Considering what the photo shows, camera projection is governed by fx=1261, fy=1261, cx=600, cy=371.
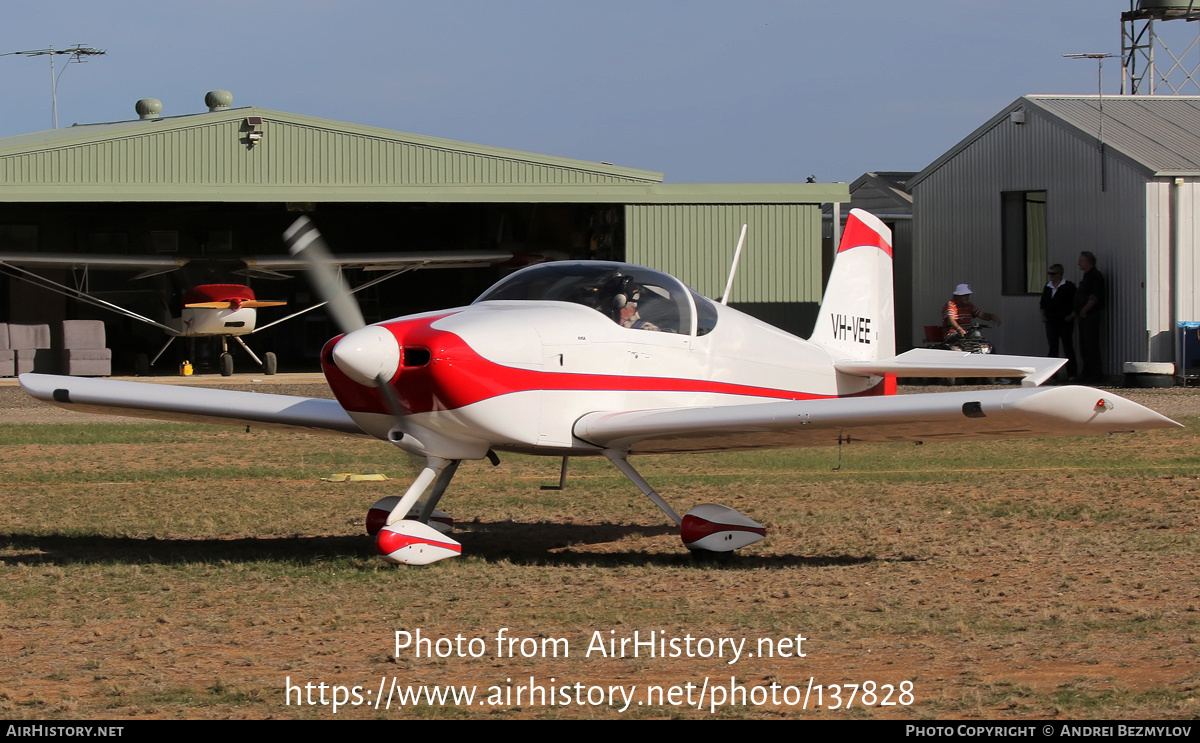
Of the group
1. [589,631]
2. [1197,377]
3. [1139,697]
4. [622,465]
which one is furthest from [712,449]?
[1197,377]

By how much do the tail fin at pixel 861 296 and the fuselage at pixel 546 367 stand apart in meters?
1.88

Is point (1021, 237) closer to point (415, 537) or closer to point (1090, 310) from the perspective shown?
point (1090, 310)

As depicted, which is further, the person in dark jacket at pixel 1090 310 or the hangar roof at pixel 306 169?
the hangar roof at pixel 306 169

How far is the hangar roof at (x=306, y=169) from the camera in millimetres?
23281

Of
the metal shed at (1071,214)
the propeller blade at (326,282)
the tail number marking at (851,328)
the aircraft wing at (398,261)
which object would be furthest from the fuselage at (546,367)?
the aircraft wing at (398,261)

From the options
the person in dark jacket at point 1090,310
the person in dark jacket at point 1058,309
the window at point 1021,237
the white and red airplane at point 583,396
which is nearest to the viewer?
the white and red airplane at point 583,396

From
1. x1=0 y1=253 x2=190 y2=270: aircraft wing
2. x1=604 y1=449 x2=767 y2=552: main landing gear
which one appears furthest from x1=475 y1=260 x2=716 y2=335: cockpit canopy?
x1=0 y1=253 x2=190 y2=270: aircraft wing

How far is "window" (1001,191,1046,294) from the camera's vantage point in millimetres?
23609

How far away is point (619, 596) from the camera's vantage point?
20.9 feet

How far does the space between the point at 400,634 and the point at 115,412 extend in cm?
434

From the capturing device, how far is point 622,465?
7.65m

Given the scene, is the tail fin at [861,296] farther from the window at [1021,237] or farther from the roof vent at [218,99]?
the roof vent at [218,99]

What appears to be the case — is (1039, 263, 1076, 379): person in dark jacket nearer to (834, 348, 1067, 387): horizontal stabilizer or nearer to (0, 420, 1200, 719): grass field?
(0, 420, 1200, 719): grass field

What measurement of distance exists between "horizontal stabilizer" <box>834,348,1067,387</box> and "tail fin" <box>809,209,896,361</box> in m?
0.47
